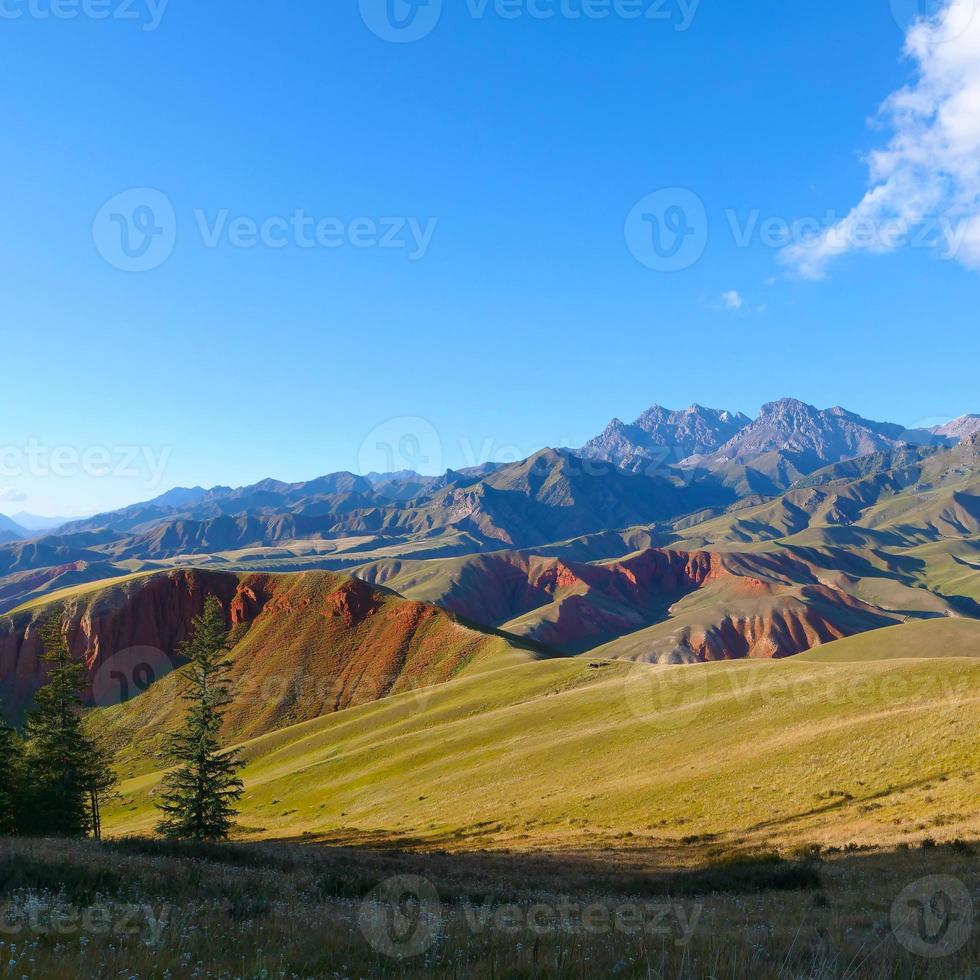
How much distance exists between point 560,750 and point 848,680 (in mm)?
22572

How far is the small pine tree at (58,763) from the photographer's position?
3944cm

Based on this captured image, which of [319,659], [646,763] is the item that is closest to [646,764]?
[646,763]

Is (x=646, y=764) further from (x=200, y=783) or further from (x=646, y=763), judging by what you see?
(x=200, y=783)

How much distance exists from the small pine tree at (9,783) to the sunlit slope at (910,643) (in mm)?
141732

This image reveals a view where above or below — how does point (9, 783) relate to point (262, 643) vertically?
below

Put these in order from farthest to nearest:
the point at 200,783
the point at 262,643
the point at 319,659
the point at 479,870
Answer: the point at 262,643 < the point at 319,659 < the point at 200,783 < the point at 479,870

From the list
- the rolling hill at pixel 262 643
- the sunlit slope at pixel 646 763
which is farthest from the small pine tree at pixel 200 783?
the rolling hill at pixel 262 643

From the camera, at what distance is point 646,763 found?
4212cm

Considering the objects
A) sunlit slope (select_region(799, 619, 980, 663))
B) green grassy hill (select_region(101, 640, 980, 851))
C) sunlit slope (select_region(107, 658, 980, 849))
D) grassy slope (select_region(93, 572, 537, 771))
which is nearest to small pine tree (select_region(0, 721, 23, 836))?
green grassy hill (select_region(101, 640, 980, 851))

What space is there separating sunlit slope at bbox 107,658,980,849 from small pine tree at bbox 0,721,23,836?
53.3 ft

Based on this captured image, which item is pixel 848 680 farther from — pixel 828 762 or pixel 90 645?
pixel 90 645

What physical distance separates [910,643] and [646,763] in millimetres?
133134

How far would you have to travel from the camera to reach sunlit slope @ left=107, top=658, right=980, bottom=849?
92.9 feet

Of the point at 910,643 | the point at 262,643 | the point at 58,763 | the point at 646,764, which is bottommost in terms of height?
the point at 910,643
